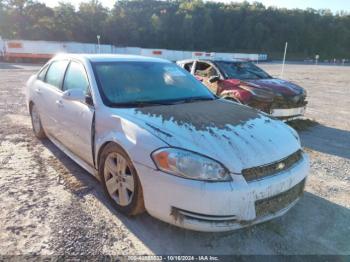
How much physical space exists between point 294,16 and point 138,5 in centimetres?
4984

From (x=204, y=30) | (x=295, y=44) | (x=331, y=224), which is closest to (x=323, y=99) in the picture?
(x=331, y=224)

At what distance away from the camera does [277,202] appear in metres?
2.84

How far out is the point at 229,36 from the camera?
303 ft

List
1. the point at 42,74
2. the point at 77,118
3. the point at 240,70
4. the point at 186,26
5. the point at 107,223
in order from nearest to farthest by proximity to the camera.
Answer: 1. the point at 107,223
2. the point at 77,118
3. the point at 42,74
4. the point at 240,70
5. the point at 186,26

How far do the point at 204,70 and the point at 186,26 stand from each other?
78.4 meters

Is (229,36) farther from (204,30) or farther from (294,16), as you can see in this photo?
(294,16)

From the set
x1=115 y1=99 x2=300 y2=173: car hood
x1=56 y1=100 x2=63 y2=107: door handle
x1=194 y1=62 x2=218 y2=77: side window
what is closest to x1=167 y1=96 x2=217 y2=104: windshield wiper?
x1=115 y1=99 x2=300 y2=173: car hood

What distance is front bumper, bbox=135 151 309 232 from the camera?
2.55m

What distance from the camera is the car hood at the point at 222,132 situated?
8.89ft

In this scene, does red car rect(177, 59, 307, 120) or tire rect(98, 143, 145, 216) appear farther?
red car rect(177, 59, 307, 120)

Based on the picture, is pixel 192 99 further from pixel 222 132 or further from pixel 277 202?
pixel 277 202

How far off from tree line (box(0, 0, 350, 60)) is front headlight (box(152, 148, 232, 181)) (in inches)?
2300

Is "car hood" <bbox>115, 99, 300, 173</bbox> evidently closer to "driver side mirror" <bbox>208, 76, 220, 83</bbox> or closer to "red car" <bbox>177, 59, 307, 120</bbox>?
"red car" <bbox>177, 59, 307, 120</bbox>

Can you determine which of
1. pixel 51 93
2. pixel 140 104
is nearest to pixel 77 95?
pixel 140 104
